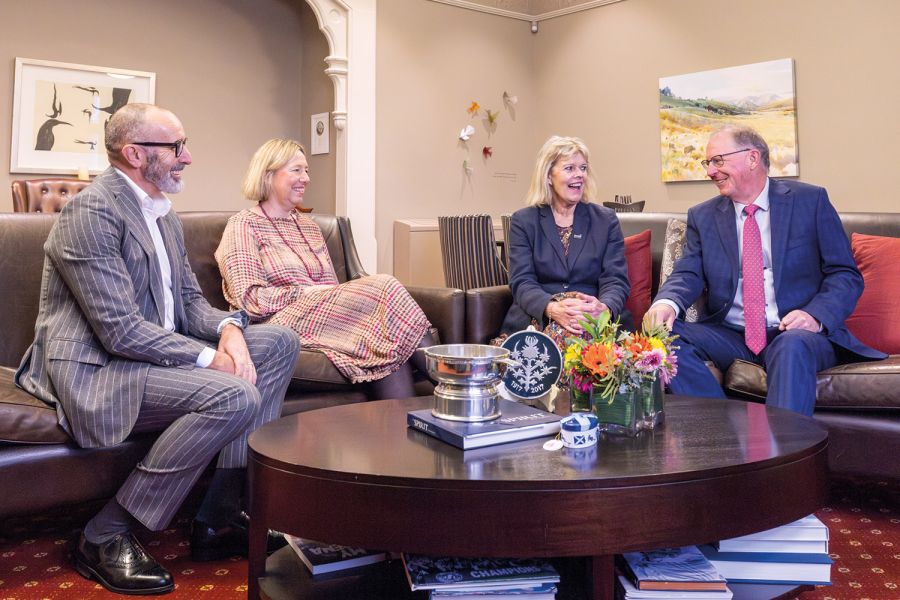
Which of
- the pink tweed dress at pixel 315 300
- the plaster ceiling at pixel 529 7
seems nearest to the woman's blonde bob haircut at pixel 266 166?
the pink tweed dress at pixel 315 300

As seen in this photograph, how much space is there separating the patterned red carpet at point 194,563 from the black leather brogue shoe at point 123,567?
0.09 feet

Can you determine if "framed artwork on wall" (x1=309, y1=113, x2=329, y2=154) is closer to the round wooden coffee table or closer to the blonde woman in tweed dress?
the blonde woman in tweed dress

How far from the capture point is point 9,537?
7.29ft

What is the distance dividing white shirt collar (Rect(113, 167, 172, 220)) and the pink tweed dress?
2.09ft

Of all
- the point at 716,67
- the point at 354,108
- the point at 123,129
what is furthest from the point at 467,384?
the point at 716,67

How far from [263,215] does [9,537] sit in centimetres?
141

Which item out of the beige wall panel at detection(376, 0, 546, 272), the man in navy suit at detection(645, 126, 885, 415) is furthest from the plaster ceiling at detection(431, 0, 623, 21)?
the man in navy suit at detection(645, 126, 885, 415)

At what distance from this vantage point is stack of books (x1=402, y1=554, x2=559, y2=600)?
1393mm

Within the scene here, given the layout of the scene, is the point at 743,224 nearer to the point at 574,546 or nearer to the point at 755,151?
the point at 755,151

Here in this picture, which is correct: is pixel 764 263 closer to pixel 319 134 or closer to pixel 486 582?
pixel 486 582

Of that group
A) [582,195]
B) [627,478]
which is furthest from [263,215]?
[627,478]

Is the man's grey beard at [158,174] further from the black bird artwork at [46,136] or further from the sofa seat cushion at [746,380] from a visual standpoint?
the black bird artwork at [46,136]

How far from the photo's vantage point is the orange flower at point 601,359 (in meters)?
1.61

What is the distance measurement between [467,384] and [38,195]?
349 centimetres
